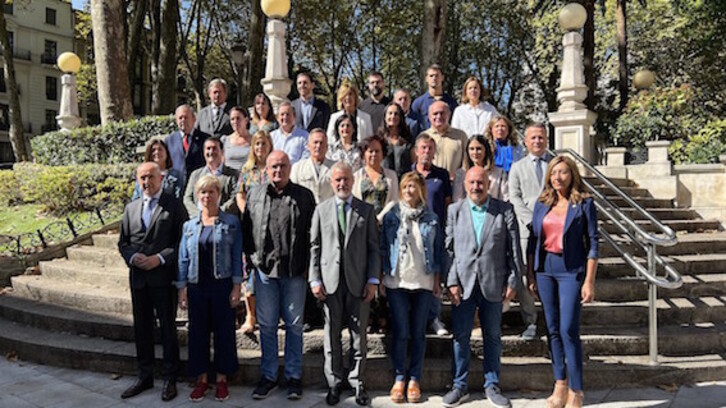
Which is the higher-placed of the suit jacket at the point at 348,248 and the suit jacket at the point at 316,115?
the suit jacket at the point at 316,115

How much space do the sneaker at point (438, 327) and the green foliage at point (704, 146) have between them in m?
8.01

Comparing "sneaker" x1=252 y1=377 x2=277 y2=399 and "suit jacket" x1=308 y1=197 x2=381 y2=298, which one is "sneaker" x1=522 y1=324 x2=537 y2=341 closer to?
"suit jacket" x1=308 y1=197 x2=381 y2=298

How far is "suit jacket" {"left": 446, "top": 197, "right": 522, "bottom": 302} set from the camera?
384 centimetres

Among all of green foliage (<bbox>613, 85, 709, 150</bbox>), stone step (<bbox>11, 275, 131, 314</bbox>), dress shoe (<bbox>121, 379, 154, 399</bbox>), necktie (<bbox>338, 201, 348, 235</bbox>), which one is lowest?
dress shoe (<bbox>121, 379, 154, 399</bbox>)

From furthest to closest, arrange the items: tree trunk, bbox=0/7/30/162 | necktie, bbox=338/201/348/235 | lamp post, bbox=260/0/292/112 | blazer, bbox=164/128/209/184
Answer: tree trunk, bbox=0/7/30/162, lamp post, bbox=260/0/292/112, blazer, bbox=164/128/209/184, necktie, bbox=338/201/348/235

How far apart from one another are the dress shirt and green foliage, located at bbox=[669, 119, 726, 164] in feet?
28.4

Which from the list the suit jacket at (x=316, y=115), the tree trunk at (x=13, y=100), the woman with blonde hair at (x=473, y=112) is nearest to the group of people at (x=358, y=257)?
the woman with blonde hair at (x=473, y=112)

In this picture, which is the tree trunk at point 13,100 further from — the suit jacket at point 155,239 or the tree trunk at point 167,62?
the suit jacket at point 155,239

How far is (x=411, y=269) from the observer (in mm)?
3904

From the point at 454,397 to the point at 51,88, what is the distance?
50.1 metres

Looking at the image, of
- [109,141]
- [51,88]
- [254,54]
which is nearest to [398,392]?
[109,141]

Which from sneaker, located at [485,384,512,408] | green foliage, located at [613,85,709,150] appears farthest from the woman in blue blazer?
green foliage, located at [613,85,709,150]

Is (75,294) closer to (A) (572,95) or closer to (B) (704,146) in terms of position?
(A) (572,95)

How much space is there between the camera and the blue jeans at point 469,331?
393 cm
